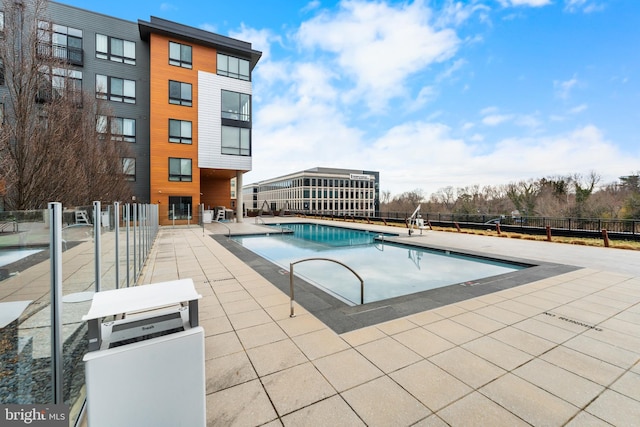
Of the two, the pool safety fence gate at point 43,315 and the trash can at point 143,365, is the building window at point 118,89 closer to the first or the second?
the pool safety fence gate at point 43,315

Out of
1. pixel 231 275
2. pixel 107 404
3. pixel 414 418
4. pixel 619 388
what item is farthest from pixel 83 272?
pixel 619 388

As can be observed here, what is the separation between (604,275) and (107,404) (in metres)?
10.4

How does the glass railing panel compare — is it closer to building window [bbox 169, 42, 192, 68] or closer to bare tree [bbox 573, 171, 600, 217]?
building window [bbox 169, 42, 192, 68]

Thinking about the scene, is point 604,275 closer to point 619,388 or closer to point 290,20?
point 619,388

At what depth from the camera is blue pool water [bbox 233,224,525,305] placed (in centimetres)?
742

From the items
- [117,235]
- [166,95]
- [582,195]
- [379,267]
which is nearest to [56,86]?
[117,235]

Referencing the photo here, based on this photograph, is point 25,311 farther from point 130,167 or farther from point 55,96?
point 130,167

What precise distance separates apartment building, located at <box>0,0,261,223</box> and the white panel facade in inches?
3.0

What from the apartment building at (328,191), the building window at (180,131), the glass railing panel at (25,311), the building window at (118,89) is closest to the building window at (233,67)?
the building window at (180,131)

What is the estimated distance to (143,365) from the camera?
167 cm

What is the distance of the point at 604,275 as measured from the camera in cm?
720

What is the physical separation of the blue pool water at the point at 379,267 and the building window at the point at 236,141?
11.4 meters

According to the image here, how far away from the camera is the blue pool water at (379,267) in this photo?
7.42 meters

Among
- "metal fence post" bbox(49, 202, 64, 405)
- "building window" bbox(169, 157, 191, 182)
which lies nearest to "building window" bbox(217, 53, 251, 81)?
"building window" bbox(169, 157, 191, 182)
